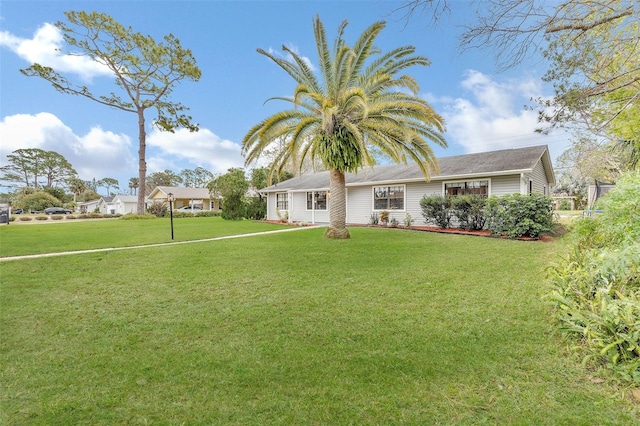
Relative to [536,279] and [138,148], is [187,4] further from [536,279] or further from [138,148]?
[138,148]

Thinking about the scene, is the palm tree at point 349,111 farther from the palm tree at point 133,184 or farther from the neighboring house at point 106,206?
the palm tree at point 133,184

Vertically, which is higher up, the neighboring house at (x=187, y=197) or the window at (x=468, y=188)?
the neighboring house at (x=187, y=197)

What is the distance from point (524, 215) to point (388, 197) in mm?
7209

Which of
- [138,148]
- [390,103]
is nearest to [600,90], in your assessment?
[390,103]

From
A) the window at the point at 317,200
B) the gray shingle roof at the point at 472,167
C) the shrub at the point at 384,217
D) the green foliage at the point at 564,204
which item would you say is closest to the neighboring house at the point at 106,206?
the window at the point at 317,200

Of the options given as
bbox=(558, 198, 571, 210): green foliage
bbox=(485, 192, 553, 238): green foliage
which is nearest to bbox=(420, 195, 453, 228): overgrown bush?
bbox=(485, 192, 553, 238): green foliage

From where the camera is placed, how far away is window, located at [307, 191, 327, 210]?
1995cm

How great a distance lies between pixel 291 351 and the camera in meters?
3.16

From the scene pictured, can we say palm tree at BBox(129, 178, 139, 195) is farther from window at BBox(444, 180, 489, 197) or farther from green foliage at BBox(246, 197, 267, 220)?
window at BBox(444, 180, 489, 197)

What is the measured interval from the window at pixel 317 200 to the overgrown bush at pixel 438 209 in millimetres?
7190

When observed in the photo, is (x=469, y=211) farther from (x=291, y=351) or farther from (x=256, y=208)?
(x=256, y=208)

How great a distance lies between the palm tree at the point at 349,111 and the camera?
969 centimetres

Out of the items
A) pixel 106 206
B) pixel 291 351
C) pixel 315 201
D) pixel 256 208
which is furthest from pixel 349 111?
pixel 106 206

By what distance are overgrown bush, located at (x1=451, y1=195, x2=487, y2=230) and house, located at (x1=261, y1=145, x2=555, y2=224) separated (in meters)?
1.18
